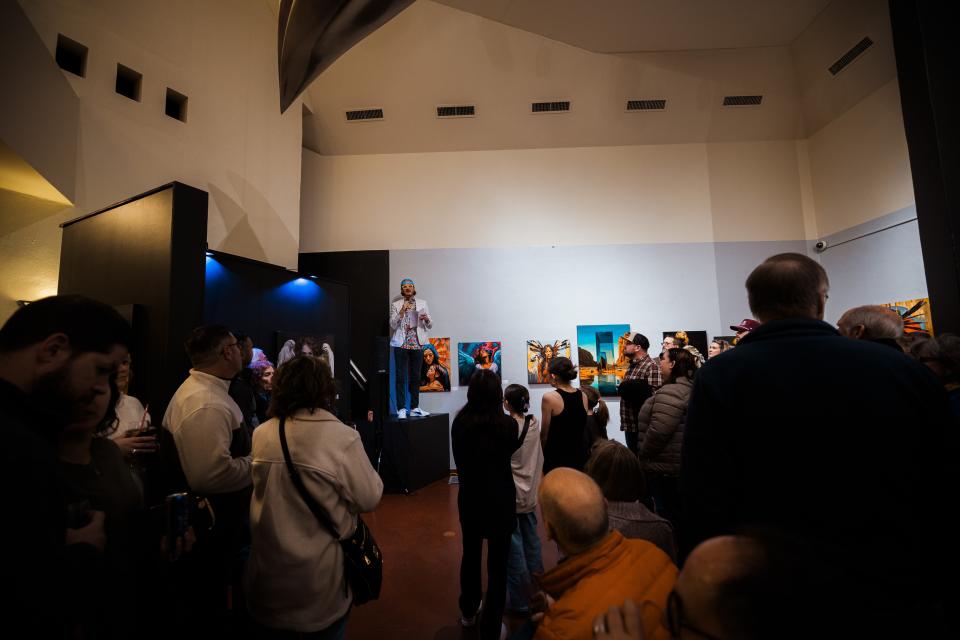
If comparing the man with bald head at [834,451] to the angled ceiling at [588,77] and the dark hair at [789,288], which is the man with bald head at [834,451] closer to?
the dark hair at [789,288]

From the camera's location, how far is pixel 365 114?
770 centimetres

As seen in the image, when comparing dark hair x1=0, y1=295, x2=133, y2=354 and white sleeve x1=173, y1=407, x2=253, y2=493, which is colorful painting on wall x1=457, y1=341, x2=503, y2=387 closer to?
white sleeve x1=173, y1=407, x2=253, y2=493

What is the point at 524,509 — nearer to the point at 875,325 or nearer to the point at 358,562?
Result: the point at 358,562

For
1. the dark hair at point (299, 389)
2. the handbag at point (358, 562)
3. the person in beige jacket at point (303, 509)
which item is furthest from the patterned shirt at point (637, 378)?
the dark hair at point (299, 389)

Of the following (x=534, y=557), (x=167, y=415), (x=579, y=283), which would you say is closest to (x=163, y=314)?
(x=167, y=415)

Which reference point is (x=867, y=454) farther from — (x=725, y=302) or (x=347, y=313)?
(x=725, y=302)

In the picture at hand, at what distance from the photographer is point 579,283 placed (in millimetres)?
7852

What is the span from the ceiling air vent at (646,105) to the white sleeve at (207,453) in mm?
7731

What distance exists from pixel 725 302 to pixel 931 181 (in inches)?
207

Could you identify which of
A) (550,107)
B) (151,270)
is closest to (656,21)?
(550,107)

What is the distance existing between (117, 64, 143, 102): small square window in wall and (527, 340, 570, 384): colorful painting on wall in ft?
19.3

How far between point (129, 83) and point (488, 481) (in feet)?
18.0

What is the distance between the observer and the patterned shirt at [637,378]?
384 cm

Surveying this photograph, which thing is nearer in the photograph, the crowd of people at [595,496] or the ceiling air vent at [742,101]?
the crowd of people at [595,496]
